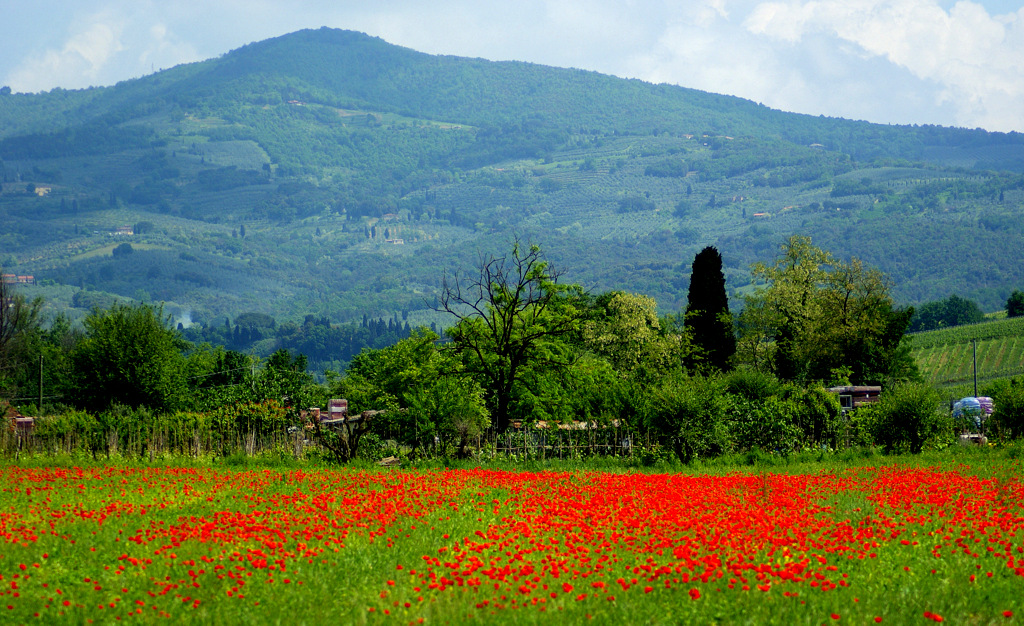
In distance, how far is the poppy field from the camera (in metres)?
10.8

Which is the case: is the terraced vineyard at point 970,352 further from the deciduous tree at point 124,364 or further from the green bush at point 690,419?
the deciduous tree at point 124,364

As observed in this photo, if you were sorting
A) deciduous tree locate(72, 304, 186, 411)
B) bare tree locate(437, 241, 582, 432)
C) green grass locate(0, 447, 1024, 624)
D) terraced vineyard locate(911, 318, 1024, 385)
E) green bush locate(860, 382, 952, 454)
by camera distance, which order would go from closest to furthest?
green grass locate(0, 447, 1024, 624), green bush locate(860, 382, 952, 454), bare tree locate(437, 241, 582, 432), deciduous tree locate(72, 304, 186, 411), terraced vineyard locate(911, 318, 1024, 385)

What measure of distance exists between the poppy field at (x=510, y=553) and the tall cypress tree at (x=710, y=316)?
142ft

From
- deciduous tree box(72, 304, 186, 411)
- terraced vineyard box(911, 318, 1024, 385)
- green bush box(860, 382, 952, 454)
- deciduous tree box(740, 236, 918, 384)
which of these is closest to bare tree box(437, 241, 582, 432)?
green bush box(860, 382, 952, 454)

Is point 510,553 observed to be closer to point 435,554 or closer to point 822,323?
point 435,554

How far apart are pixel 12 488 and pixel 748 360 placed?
56.2 metres

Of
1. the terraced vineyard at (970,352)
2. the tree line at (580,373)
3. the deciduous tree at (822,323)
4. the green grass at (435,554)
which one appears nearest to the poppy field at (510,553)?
the green grass at (435,554)

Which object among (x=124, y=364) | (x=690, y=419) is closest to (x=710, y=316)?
(x=690, y=419)

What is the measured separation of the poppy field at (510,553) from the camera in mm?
10797

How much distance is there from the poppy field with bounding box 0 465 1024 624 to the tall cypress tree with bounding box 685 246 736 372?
1705 inches

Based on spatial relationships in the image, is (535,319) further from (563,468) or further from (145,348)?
(145,348)

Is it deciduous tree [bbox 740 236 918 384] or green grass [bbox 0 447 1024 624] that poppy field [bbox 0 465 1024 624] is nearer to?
green grass [bbox 0 447 1024 624]

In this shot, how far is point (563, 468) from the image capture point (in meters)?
27.8

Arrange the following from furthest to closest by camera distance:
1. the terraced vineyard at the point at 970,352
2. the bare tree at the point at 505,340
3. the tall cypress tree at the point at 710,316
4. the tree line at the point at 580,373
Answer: the terraced vineyard at the point at 970,352
the tall cypress tree at the point at 710,316
the bare tree at the point at 505,340
the tree line at the point at 580,373
